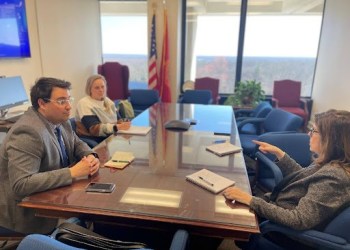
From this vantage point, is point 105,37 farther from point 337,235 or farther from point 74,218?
point 337,235

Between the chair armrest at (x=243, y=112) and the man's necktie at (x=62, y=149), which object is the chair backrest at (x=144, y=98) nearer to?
the chair armrest at (x=243, y=112)

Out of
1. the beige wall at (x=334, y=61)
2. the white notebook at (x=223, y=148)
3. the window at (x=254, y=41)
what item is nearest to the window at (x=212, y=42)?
the window at (x=254, y=41)

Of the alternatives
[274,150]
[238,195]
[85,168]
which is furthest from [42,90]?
[274,150]

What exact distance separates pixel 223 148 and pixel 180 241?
950 mm

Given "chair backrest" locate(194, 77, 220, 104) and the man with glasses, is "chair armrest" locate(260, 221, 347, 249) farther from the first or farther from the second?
"chair backrest" locate(194, 77, 220, 104)

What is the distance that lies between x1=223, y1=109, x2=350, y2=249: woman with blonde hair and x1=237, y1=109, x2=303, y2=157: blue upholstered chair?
1338mm

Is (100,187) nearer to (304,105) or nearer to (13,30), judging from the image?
(13,30)

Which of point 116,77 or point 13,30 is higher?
point 13,30

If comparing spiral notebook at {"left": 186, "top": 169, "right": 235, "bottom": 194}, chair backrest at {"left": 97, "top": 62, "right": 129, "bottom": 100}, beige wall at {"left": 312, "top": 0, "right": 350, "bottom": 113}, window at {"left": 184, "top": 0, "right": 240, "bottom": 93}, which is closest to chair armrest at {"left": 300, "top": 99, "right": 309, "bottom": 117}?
beige wall at {"left": 312, "top": 0, "right": 350, "bottom": 113}

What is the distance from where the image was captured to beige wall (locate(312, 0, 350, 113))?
395 cm

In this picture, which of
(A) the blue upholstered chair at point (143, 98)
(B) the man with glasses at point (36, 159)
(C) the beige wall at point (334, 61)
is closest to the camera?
(B) the man with glasses at point (36, 159)

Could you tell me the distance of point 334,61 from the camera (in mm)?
4348

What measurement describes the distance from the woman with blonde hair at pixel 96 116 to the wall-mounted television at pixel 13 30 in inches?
60.3

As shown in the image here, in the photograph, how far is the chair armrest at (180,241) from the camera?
3.30ft
